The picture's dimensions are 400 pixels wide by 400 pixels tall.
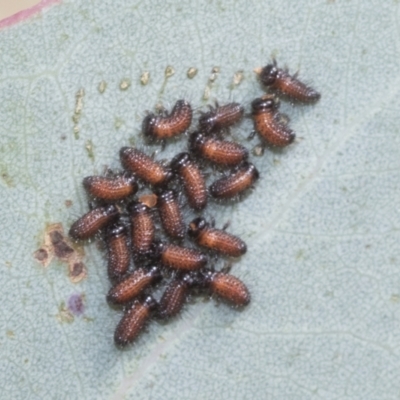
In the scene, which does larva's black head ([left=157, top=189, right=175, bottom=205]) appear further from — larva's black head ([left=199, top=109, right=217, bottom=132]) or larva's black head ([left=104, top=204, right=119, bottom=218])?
larva's black head ([left=199, top=109, right=217, bottom=132])

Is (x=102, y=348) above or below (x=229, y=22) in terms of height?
below

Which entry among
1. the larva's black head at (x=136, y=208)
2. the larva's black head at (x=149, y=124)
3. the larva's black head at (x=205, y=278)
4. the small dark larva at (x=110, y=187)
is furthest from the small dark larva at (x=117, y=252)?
the larva's black head at (x=149, y=124)

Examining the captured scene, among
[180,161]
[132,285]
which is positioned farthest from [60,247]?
[180,161]

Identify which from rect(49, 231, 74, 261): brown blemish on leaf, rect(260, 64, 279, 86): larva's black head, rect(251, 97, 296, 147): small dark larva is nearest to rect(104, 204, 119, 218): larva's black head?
rect(49, 231, 74, 261): brown blemish on leaf

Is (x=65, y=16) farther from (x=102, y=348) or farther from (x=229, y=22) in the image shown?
(x=102, y=348)

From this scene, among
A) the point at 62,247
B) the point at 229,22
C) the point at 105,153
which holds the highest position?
the point at 229,22

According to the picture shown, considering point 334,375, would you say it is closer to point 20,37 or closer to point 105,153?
point 105,153

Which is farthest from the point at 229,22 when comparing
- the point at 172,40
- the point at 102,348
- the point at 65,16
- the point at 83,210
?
the point at 102,348
